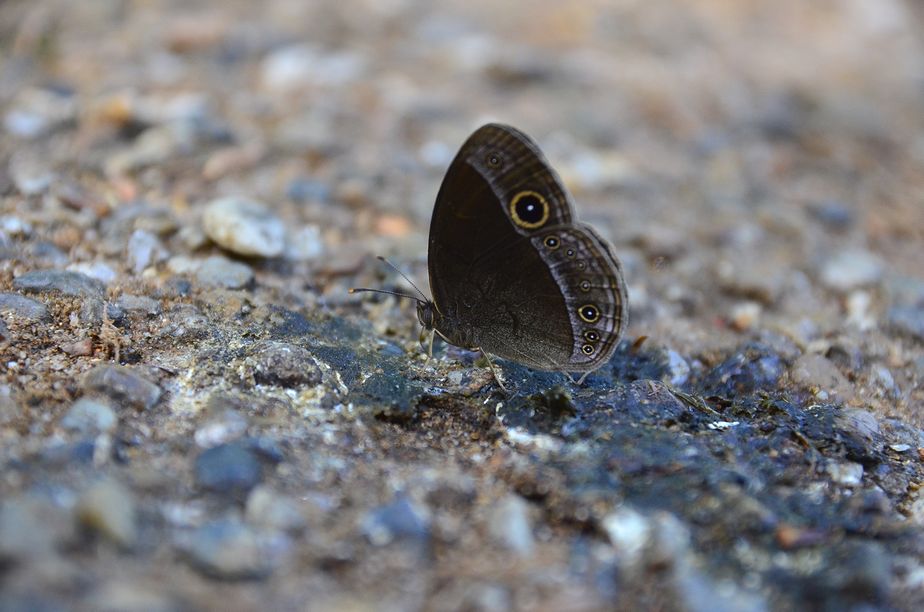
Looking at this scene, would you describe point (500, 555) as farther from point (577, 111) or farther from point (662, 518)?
point (577, 111)

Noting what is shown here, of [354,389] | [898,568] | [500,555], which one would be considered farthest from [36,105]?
[898,568]

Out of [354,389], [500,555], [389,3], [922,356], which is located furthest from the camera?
[389,3]

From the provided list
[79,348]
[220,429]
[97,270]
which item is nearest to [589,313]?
[220,429]

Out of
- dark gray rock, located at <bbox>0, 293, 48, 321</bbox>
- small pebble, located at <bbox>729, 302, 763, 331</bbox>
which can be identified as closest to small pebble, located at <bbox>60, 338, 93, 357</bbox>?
dark gray rock, located at <bbox>0, 293, 48, 321</bbox>

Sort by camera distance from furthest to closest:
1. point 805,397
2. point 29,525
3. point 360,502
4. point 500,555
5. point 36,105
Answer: point 36,105 < point 805,397 < point 360,502 < point 500,555 < point 29,525

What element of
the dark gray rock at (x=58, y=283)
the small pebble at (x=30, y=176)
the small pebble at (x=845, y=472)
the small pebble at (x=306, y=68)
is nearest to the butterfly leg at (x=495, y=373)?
the small pebble at (x=845, y=472)

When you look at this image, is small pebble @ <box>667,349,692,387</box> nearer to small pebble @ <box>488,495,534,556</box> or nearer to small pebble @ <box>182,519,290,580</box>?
small pebble @ <box>488,495,534,556</box>
